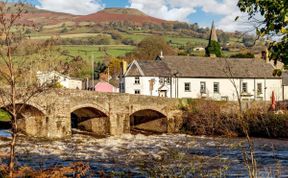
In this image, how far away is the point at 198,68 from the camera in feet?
173

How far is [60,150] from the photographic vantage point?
24469mm

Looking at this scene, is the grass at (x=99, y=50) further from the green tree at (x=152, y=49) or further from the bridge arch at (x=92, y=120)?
the bridge arch at (x=92, y=120)

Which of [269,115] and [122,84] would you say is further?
[122,84]

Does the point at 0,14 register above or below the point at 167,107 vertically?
above

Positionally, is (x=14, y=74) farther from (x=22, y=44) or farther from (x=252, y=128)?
(x=252, y=128)

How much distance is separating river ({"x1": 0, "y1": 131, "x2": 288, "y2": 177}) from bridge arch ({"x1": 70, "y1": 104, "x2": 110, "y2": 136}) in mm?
2336

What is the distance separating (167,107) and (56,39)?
30.2 metres

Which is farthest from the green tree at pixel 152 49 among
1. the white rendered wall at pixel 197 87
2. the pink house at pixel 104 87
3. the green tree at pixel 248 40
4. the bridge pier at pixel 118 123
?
the green tree at pixel 248 40

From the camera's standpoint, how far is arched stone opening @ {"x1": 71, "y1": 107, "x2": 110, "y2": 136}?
3513 centimetres

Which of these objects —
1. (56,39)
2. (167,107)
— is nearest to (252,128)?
(167,107)

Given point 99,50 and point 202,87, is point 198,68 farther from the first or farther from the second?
point 99,50

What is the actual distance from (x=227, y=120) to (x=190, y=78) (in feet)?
53.7

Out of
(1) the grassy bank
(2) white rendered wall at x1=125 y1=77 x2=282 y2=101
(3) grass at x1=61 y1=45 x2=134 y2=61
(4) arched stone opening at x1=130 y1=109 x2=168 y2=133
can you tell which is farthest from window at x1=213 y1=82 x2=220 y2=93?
(3) grass at x1=61 y1=45 x2=134 y2=61

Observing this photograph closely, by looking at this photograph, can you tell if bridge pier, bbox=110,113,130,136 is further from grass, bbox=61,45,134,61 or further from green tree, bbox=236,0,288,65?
grass, bbox=61,45,134,61
